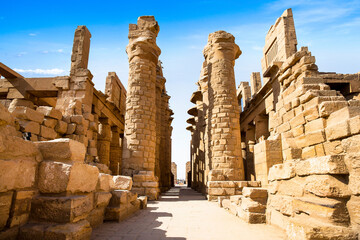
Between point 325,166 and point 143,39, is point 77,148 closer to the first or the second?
point 325,166

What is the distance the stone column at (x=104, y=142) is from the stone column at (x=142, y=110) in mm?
5037

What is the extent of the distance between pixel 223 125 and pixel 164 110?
293 inches

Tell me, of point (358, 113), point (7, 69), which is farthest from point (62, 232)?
point (7, 69)

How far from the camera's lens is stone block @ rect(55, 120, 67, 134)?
8373 mm

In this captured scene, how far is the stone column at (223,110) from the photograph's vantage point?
10789 mm

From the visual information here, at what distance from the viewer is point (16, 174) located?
2.67 metres

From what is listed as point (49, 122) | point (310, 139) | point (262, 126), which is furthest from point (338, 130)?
point (262, 126)

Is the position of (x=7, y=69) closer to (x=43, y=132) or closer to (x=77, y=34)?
(x=77, y=34)

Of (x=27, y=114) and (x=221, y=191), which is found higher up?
(x=27, y=114)

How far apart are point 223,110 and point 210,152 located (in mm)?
2337

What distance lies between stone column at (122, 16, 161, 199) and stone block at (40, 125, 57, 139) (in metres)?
3.42

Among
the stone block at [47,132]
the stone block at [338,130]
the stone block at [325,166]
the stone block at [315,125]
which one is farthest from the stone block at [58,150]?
the stone block at [47,132]

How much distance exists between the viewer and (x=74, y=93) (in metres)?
10.8

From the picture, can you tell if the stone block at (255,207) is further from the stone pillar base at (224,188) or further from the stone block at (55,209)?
the stone pillar base at (224,188)
